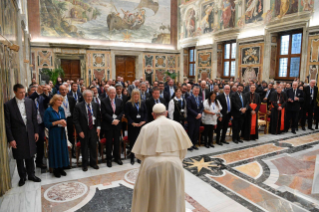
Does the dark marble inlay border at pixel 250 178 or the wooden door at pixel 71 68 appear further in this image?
the wooden door at pixel 71 68

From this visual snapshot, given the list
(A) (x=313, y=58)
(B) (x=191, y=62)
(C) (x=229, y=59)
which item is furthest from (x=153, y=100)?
(B) (x=191, y=62)

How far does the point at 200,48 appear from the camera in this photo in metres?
16.2

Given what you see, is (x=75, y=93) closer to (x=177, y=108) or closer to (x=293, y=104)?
(x=177, y=108)

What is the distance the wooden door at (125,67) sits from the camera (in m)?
17.1

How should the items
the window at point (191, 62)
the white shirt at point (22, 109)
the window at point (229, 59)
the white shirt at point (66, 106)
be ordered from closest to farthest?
the white shirt at point (22, 109)
the white shirt at point (66, 106)
the window at point (229, 59)
the window at point (191, 62)

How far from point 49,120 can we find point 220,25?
12.8 meters

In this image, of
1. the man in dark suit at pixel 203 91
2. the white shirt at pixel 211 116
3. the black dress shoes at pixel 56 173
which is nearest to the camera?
the black dress shoes at pixel 56 173

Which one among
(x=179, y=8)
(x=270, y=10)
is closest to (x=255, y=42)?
(x=270, y=10)

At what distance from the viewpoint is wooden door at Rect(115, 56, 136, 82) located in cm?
1714

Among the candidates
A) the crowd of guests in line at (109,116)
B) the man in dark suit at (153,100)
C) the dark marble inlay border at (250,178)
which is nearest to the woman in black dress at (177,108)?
the crowd of guests in line at (109,116)

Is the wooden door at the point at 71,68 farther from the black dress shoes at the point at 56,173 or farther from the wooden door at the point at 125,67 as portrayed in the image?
the black dress shoes at the point at 56,173

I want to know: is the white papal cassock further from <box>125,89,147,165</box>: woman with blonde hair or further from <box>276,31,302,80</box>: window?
<box>276,31,302,80</box>: window

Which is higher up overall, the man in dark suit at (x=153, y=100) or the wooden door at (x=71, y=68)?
the wooden door at (x=71, y=68)

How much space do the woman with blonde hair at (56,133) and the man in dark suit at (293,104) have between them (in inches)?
302
